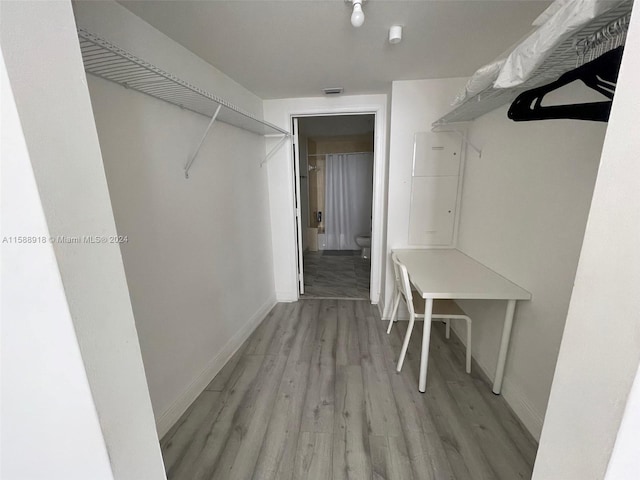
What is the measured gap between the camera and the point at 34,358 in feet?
1.67

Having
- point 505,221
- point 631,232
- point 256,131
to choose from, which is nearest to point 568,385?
point 631,232

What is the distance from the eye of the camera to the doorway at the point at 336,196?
4.79 metres

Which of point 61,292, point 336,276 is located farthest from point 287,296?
point 61,292

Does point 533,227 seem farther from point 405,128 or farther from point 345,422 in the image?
point 345,422

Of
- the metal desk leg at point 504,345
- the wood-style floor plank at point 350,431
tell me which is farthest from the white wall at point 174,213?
the metal desk leg at point 504,345

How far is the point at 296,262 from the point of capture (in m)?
3.21

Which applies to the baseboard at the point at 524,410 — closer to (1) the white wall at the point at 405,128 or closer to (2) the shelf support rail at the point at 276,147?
(1) the white wall at the point at 405,128

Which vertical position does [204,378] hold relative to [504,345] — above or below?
below

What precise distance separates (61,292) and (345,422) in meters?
1.60

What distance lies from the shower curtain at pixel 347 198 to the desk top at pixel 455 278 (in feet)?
10.6

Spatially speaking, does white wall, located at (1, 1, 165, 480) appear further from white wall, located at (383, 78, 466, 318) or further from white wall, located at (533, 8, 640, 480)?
white wall, located at (383, 78, 466, 318)

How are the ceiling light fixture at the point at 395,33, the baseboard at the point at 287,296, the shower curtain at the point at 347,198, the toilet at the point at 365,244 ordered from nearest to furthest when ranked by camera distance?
1. the ceiling light fixture at the point at 395,33
2. the baseboard at the point at 287,296
3. the toilet at the point at 365,244
4. the shower curtain at the point at 347,198

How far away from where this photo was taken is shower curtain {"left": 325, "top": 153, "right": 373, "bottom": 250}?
5352mm

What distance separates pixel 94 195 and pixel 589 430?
1062 millimetres
